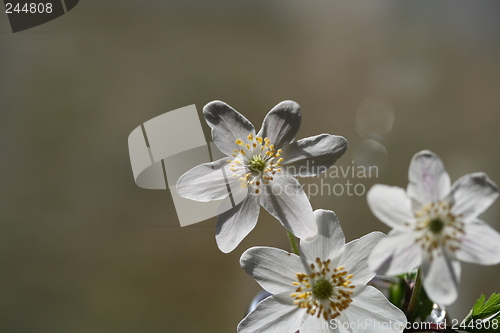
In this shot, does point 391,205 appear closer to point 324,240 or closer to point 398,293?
point 324,240

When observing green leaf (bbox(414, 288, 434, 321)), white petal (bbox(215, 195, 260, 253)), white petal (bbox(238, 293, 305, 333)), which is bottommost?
green leaf (bbox(414, 288, 434, 321))

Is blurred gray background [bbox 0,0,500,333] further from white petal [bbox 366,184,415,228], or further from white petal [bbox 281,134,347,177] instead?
white petal [bbox 366,184,415,228]

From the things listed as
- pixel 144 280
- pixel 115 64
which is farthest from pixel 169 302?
pixel 115 64

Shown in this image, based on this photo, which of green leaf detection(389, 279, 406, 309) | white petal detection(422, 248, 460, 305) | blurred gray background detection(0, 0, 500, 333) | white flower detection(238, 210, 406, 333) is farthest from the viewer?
blurred gray background detection(0, 0, 500, 333)

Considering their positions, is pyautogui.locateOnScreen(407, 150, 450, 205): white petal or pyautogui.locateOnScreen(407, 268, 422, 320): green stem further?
pyautogui.locateOnScreen(407, 268, 422, 320): green stem

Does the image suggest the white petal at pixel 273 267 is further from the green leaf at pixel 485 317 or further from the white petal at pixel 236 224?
the green leaf at pixel 485 317

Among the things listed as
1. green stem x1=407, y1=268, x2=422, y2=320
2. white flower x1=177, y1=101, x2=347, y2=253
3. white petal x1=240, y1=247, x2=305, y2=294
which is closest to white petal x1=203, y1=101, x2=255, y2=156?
white flower x1=177, y1=101, x2=347, y2=253
